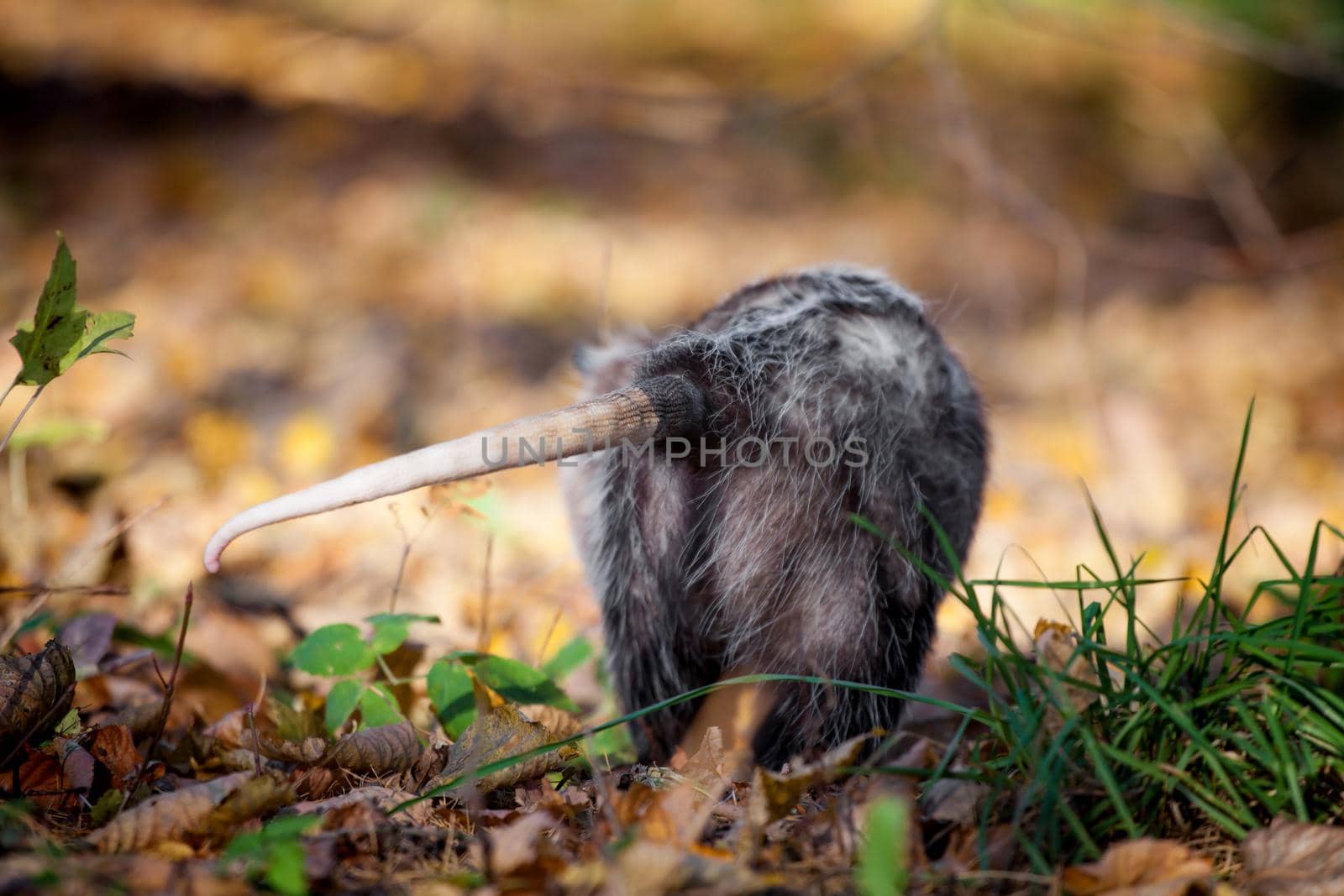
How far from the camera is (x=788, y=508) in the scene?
1.63 metres

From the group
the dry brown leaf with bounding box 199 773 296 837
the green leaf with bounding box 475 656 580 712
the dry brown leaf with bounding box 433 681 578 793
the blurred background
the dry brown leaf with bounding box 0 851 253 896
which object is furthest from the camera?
the blurred background

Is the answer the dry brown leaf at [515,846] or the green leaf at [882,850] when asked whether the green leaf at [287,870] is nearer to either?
the dry brown leaf at [515,846]

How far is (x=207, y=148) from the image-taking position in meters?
5.32

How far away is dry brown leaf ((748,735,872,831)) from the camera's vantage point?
1218 mm

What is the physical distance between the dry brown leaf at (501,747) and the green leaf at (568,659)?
0.43 meters

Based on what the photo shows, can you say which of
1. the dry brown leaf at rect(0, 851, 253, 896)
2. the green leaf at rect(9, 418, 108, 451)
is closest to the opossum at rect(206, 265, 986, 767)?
the dry brown leaf at rect(0, 851, 253, 896)

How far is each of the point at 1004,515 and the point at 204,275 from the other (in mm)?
3508

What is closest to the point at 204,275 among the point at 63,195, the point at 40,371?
the point at 63,195

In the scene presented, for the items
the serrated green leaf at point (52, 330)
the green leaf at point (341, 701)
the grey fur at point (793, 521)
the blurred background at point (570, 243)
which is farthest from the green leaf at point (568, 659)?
the serrated green leaf at point (52, 330)

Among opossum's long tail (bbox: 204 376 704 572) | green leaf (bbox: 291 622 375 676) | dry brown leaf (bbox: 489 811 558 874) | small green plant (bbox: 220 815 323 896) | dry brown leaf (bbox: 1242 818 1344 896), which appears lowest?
dry brown leaf (bbox: 1242 818 1344 896)

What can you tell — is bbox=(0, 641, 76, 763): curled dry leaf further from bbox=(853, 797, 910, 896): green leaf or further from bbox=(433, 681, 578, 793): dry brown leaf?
Answer: bbox=(853, 797, 910, 896): green leaf

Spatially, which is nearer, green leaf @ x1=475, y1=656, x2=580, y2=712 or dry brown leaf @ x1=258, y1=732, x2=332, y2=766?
dry brown leaf @ x1=258, y1=732, x2=332, y2=766

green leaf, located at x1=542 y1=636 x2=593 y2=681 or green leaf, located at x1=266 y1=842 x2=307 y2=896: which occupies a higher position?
green leaf, located at x1=542 y1=636 x2=593 y2=681

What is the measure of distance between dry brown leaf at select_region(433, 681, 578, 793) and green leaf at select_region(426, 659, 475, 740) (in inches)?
7.1
